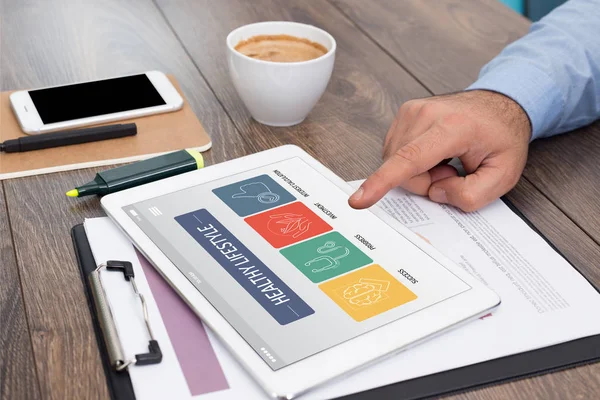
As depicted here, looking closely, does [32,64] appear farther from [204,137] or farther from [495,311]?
[495,311]

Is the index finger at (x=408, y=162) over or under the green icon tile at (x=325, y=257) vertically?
over

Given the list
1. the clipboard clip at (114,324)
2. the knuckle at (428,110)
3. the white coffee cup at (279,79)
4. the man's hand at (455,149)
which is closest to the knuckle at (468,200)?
the man's hand at (455,149)

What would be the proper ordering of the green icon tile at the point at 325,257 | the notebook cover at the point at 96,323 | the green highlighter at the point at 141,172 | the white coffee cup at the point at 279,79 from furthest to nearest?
the white coffee cup at the point at 279,79, the green highlighter at the point at 141,172, the green icon tile at the point at 325,257, the notebook cover at the point at 96,323

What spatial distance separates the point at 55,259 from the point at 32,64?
1.54 feet

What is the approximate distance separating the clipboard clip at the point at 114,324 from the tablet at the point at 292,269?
0.03 meters

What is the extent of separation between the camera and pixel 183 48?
1125 millimetres

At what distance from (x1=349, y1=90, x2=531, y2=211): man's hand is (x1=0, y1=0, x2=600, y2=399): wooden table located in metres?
0.04

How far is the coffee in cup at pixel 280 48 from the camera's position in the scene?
3.08 ft

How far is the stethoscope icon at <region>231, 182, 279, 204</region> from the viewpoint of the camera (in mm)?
753

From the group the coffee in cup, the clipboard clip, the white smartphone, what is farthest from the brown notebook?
the clipboard clip

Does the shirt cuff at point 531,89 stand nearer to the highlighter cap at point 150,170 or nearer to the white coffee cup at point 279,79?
the white coffee cup at point 279,79

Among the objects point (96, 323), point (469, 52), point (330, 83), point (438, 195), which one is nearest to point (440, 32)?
point (469, 52)

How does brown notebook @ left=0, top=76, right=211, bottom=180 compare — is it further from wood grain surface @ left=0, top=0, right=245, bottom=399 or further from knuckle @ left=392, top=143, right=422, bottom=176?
knuckle @ left=392, top=143, right=422, bottom=176

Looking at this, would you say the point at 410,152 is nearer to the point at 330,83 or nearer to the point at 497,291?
the point at 497,291
